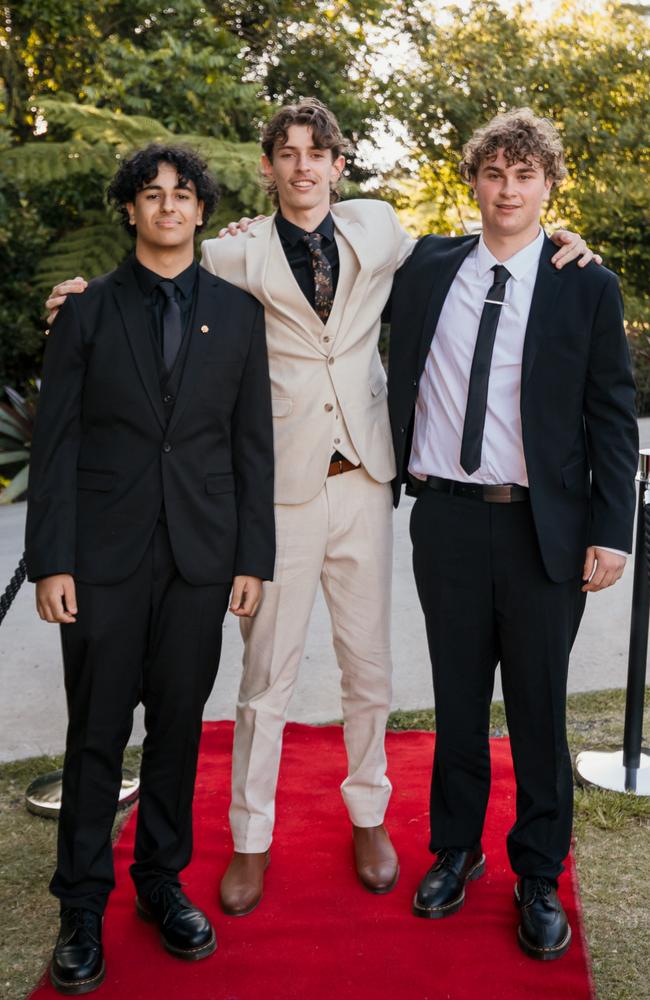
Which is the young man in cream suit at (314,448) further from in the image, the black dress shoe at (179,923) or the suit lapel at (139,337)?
the suit lapel at (139,337)

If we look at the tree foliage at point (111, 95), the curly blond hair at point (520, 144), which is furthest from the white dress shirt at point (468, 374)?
the tree foliage at point (111, 95)

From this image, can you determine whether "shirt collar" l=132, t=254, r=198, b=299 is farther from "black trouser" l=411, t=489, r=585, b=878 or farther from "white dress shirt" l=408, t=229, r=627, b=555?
"black trouser" l=411, t=489, r=585, b=878

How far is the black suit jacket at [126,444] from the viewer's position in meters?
2.81

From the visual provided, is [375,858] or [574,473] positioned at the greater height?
[574,473]

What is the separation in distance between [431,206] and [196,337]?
13659 millimetres

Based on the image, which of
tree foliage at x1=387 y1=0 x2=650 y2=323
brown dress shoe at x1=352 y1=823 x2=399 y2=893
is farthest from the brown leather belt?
tree foliage at x1=387 y1=0 x2=650 y2=323

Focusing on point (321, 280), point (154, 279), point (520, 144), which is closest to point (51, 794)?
point (154, 279)

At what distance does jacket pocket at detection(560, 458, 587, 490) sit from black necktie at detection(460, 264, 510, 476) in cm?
24

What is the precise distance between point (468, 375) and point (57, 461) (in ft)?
3.84

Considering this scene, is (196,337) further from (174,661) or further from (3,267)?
→ (3,267)

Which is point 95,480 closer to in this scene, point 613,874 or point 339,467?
point 339,467

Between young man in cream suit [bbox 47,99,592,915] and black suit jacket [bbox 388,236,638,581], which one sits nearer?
black suit jacket [bbox 388,236,638,581]

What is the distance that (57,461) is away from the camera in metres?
2.81

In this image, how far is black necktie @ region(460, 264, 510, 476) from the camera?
2.96m
